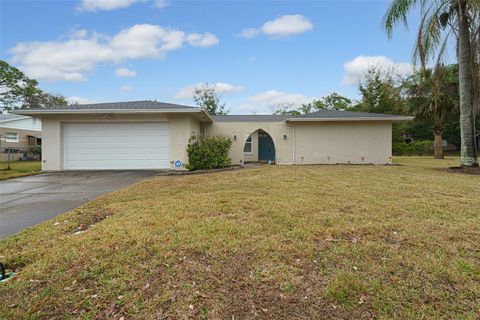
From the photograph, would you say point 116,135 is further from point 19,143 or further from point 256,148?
point 19,143

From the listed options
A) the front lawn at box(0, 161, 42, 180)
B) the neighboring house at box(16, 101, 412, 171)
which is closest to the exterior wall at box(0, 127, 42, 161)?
the front lawn at box(0, 161, 42, 180)

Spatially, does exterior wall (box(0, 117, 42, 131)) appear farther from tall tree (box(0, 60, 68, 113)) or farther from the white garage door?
the white garage door

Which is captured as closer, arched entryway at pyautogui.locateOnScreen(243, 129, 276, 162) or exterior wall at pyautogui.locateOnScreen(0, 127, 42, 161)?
arched entryway at pyautogui.locateOnScreen(243, 129, 276, 162)

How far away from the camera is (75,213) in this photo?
14.4 feet

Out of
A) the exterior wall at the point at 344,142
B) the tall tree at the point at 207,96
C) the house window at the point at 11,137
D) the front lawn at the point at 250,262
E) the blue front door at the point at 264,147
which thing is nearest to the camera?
the front lawn at the point at 250,262

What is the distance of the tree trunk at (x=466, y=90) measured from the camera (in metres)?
9.32

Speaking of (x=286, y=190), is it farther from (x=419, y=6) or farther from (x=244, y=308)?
(x=419, y=6)

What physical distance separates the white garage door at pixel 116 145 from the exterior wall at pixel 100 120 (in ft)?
0.61

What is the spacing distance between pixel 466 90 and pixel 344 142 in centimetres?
543

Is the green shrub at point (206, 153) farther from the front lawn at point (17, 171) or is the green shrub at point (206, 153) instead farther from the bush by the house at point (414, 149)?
the bush by the house at point (414, 149)

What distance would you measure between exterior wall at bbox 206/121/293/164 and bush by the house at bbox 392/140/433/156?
788 inches

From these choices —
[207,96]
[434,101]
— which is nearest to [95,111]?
[434,101]

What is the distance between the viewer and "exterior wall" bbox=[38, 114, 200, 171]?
11.0 m

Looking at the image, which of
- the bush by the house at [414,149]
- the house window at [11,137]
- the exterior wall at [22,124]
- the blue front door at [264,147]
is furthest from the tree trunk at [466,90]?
the house window at [11,137]
